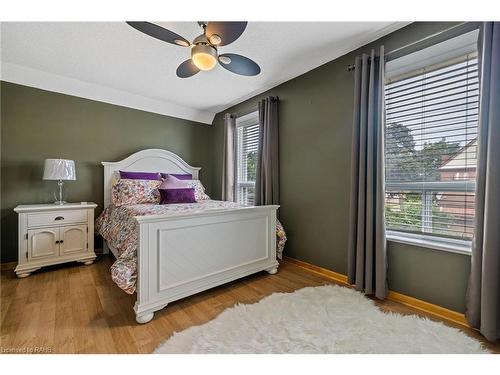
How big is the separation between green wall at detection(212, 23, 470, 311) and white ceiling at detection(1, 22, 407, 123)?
0.19 meters

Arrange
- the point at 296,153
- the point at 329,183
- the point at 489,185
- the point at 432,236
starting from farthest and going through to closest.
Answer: the point at 296,153 < the point at 329,183 < the point at 432,236 < the point at 489,185

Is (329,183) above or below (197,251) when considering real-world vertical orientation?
above

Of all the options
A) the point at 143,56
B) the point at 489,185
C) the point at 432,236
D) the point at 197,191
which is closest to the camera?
the point at 489,185

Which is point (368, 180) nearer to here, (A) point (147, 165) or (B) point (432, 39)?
(B) point (432, 39)

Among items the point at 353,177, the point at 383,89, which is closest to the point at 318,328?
the point at 353,177

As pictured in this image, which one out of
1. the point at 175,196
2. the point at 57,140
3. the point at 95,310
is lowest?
the point at 95,310

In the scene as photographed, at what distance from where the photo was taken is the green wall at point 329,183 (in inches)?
67.4

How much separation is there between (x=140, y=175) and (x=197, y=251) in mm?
1865

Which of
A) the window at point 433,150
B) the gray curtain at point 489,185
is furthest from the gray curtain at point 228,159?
the gray curtain at point 489,185

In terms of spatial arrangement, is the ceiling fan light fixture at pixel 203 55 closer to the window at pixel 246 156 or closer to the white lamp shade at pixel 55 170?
the window at pixel 246 156

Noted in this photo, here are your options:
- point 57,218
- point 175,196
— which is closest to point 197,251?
point 175,196

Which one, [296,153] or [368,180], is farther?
[296,153]

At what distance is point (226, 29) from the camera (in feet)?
4.64

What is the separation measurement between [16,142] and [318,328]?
3697mm
